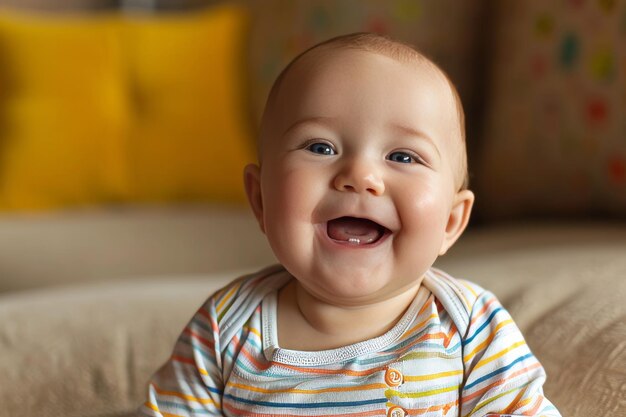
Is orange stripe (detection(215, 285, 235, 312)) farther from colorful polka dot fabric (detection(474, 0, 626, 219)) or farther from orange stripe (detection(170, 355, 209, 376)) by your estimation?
colorful polka dot fabric (detection(474, 0, 626, 219))

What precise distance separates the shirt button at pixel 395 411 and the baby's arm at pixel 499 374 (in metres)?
0.05

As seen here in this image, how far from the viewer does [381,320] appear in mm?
765

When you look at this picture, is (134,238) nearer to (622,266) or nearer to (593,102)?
(593,102)

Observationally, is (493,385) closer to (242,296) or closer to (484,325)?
(484,325)

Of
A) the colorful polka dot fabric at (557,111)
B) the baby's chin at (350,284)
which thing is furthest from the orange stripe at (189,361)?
the colorful polka dot fabric at (557,111)

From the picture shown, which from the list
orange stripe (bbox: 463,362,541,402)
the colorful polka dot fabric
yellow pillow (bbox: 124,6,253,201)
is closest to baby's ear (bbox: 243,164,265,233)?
orange stripe (bbox: 463,362,541,402)

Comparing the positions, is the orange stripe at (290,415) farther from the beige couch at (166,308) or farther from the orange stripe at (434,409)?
the beige couch at (166,308)

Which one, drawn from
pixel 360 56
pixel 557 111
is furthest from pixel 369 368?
pixel 557 111

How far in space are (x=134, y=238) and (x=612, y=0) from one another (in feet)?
3.27

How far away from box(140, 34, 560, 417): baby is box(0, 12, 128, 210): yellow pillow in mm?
1335

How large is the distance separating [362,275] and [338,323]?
0.08 meters

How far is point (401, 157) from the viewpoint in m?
0.71

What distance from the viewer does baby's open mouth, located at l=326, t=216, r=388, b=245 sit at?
0.71m

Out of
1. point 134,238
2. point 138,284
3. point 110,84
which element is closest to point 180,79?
point 110,84
